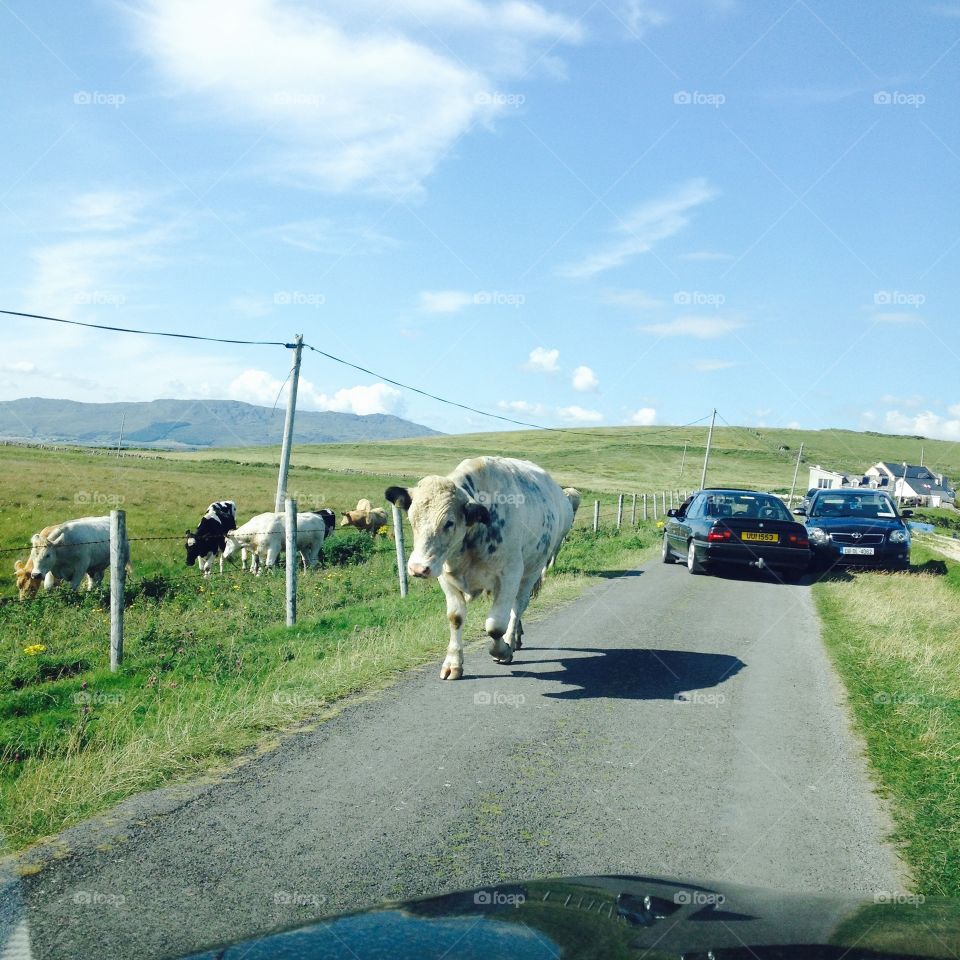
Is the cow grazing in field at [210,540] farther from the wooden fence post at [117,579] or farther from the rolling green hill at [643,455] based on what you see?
the rolling green hill at [643,455]

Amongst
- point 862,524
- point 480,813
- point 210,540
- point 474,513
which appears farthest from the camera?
point 210,540

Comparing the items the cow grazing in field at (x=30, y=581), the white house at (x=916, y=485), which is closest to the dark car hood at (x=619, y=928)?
the cow grazing in field at (x=30, y=581)

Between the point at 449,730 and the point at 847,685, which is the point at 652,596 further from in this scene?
the point at 449,730

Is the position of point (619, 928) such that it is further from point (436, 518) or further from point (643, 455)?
point (643, 455)

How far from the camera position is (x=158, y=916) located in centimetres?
346

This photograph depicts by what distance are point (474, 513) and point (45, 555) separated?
1260 centimetres

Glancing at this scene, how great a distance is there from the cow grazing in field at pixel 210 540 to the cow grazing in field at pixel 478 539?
1120 cm

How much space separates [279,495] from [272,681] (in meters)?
15.9

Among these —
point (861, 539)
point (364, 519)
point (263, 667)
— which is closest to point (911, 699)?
point (263, 667)

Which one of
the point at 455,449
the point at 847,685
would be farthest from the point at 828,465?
the point at 847,685

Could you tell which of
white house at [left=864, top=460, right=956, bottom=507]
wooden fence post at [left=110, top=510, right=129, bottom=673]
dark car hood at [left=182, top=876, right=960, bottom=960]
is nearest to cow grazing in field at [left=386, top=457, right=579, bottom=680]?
A: wooden fence post at [left=110, top=510, right=129, bottom=673]

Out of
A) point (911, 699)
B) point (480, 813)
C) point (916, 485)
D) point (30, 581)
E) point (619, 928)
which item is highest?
point (916, 485)

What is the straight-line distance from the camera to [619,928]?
7.90 feet

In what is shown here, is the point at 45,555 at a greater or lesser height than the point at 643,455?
lesser
